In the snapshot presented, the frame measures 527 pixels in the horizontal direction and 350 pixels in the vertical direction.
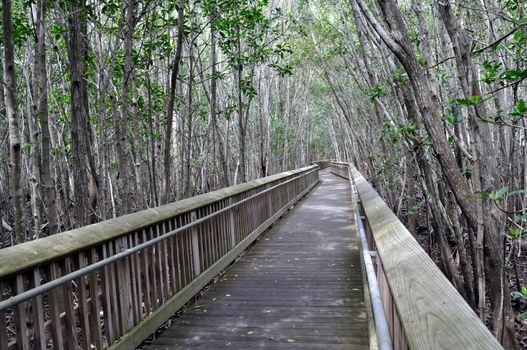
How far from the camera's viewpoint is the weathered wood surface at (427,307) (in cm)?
111

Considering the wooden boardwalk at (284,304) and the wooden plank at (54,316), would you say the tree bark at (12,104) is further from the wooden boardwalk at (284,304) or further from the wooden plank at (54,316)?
Answer: the wooden boardwalk at (284,304)

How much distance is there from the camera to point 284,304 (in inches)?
191

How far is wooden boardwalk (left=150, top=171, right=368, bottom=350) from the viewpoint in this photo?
389cm

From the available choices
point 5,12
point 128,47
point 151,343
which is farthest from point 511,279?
point 5,12

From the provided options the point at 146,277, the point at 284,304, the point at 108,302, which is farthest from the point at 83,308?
the point at 284,304

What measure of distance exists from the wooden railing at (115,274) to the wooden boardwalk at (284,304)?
11.1 inches

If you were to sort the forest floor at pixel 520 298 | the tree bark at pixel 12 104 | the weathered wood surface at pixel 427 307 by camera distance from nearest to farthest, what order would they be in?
the weathered wood surface at pixel 427 307 < the tree bark at pixel 12 104 < the forest floor at pixel 520 298

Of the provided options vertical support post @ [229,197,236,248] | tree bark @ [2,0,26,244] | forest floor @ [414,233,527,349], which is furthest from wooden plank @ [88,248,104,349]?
forest floor @ [414,233,527,349]

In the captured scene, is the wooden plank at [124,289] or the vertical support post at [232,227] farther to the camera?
the vertical support post at [232,227]

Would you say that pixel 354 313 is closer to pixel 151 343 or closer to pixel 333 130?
pixel 151 343

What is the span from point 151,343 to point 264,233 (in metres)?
5.50

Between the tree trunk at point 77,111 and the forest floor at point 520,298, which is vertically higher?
the tree trunk at point 77,111

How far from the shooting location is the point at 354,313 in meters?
4.45

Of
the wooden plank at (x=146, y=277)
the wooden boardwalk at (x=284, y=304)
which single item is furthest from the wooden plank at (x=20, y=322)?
the wooden boardwalk at (x=284, y=304)
